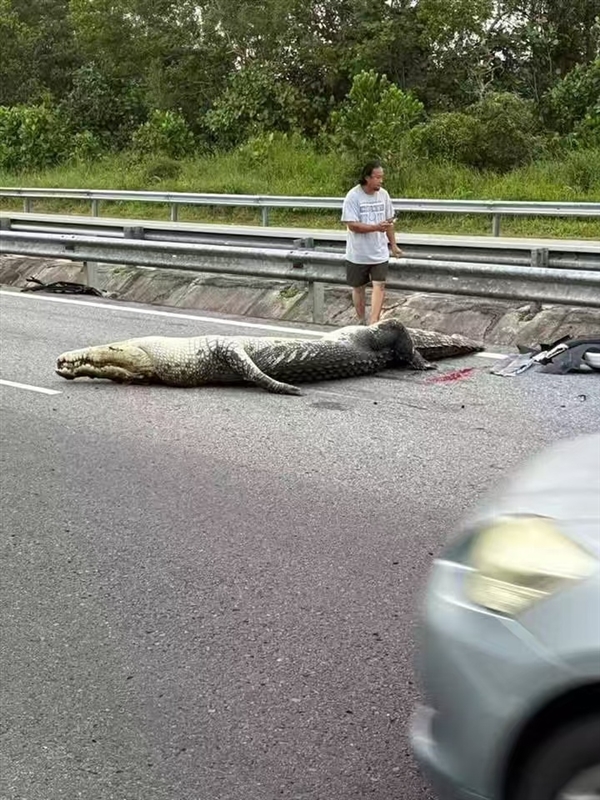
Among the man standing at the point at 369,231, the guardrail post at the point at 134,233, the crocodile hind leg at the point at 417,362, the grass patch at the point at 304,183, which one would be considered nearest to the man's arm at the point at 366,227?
the man standing at the point at 369,231

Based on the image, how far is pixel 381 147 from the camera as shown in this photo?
79.2 ft

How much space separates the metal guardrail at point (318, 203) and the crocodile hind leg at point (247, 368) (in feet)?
34.5

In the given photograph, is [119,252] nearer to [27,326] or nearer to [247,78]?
[27,326]

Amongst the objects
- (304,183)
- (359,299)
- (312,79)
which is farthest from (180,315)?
(312,79)

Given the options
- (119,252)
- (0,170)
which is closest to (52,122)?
(0,170)

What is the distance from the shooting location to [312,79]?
103ft

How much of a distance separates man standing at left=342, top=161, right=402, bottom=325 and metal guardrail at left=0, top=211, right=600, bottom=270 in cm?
193

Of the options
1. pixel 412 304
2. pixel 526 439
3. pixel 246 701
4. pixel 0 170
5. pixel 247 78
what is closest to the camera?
pixel 246 701

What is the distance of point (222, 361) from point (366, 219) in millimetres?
2906

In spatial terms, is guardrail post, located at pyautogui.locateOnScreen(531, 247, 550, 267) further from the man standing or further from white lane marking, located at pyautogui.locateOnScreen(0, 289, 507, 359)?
white lane marking, located at pyautogui.locateOnScreen(0, 289, 507, 359)

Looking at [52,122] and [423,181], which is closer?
[423,181]

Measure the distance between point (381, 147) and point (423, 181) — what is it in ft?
4.90

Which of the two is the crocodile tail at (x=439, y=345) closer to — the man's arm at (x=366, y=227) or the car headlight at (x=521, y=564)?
the man's arm at (x=366, y=227)

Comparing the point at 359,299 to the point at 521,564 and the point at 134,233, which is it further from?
the point at 521,564
